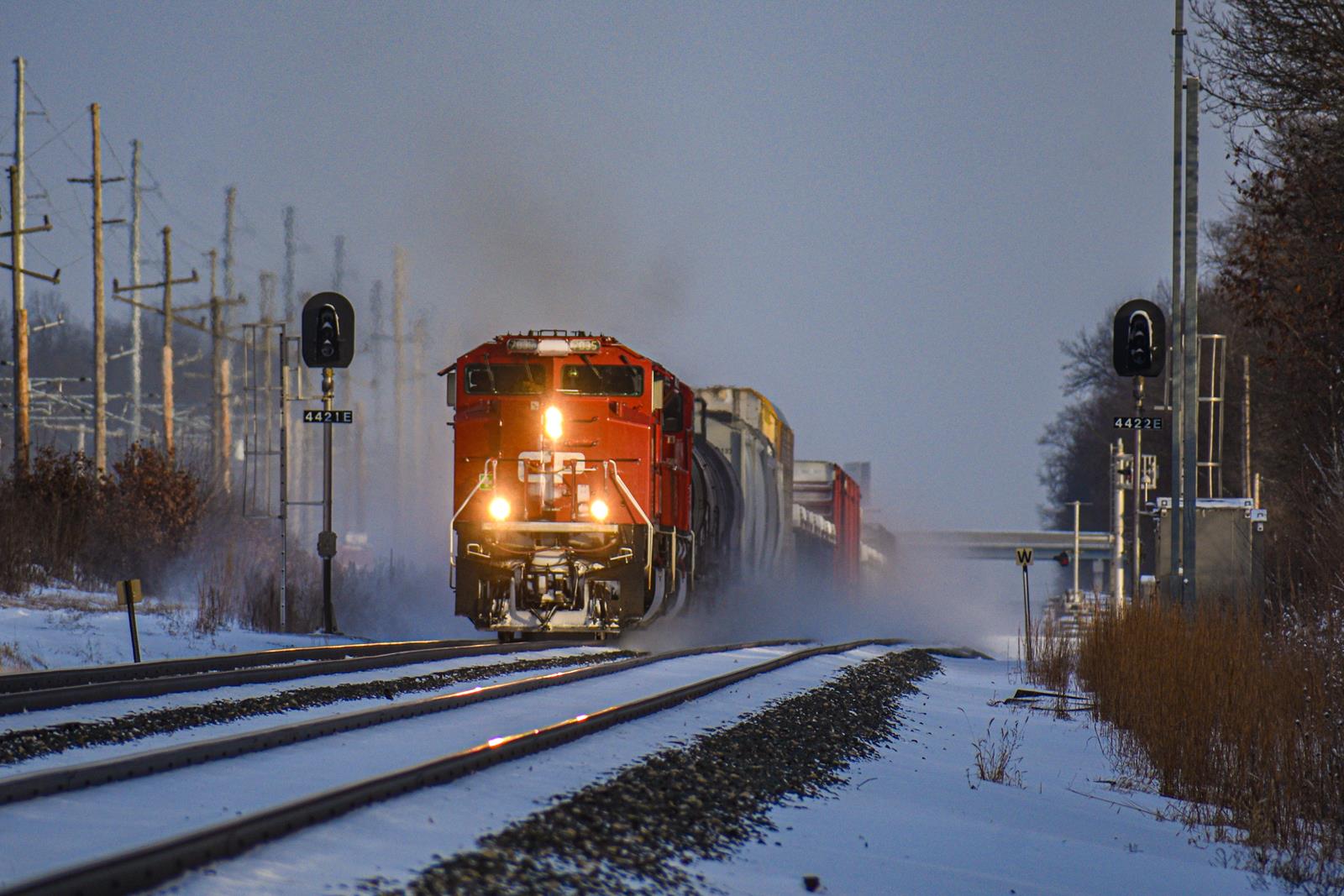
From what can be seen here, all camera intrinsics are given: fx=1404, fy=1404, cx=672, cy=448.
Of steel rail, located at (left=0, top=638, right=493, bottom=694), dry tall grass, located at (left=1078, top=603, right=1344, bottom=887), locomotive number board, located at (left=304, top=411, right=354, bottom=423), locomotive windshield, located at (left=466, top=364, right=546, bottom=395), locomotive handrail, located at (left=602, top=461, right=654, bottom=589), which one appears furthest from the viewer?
locomotive number board, located at (left=304, top=411, right=354, bottom=423)

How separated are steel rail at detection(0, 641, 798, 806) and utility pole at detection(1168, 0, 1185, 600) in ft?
39.1

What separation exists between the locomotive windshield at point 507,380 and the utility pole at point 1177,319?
8905mm

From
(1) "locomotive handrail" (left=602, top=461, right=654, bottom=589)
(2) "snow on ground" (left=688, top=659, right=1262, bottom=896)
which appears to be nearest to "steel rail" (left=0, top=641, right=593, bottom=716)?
(1) "locomotive handrail" (left=602, top=461, right=654, bottom=589)

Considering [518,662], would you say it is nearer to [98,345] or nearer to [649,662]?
[649,662]

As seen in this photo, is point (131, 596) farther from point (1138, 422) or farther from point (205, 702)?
point (1138, 422)

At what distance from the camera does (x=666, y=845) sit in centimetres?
522

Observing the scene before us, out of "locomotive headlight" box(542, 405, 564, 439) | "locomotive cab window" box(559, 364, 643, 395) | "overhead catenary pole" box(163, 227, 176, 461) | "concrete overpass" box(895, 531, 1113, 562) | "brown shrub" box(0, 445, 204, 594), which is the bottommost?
"concrete overpass" box(895, 531, 1113, 562)

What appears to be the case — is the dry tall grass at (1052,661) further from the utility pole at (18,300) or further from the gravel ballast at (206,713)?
the utility pole at (18,300)

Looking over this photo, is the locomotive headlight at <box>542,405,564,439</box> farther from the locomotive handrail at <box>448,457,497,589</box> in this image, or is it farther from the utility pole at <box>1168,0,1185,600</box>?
the utility pole at <box>1168,0,1185,600</box>

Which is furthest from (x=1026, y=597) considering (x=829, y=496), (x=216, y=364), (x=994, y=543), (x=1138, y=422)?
(x=994, y=543)

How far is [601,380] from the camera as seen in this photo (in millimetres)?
16844

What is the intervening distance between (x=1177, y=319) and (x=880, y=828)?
15694 mm

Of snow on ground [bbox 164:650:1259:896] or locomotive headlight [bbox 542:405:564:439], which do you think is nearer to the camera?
snow on ground [bbox 164:650:1259:896]

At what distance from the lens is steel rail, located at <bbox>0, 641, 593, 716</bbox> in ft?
27.7
